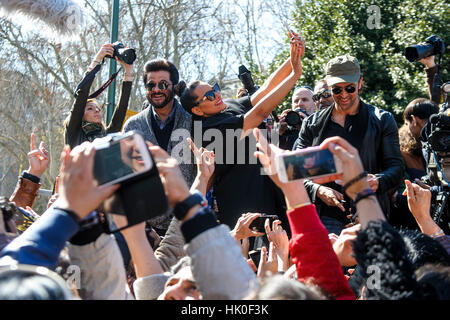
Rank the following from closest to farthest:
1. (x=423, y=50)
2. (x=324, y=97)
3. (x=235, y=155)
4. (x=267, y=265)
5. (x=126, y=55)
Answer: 1. (x=267, y=265)
2. (x=235, y=155)
3. (x=423, y=50)
4. (x=126, y=55)
5. (x=324, y=97)

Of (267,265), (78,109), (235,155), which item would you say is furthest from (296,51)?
(78,109)

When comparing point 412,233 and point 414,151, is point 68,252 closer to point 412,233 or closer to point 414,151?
point 412,233

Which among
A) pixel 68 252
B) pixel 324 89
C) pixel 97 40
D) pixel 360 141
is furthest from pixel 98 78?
pixel 68 252

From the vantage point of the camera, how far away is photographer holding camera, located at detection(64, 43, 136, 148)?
4.14 m

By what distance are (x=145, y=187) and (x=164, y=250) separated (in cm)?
119

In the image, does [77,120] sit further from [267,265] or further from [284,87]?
[267,265]

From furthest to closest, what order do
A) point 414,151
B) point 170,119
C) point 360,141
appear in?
point 414,151 → point 170,119 → point 360,141

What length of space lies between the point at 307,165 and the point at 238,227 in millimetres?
1204

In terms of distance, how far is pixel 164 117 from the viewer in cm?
400

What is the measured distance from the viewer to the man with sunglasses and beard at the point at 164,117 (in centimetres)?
382

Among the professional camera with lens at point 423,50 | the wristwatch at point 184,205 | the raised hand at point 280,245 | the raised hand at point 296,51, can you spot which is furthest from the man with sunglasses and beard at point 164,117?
the wristwatch at point 184,205

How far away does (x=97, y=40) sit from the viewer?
14.0 m

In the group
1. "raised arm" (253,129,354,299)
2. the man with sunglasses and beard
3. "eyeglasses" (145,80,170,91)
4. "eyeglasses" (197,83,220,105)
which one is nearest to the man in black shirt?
"eyeglasses" (197,83,220,105)
